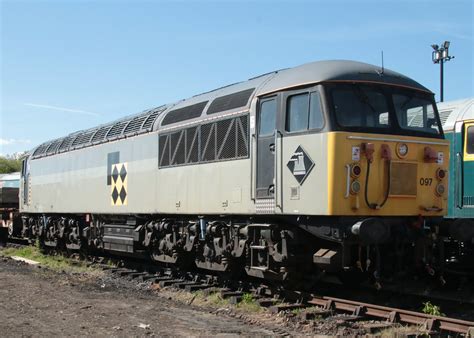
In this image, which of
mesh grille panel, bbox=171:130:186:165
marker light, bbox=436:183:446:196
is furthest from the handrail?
mesh grille panel, bbox=171:130:186:165

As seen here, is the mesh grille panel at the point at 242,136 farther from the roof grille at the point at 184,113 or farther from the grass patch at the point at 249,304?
the grass patch at the point at 249,304

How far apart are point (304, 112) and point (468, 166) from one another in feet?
15.2

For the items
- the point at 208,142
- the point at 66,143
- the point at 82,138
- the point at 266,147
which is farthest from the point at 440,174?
the point at 66,143

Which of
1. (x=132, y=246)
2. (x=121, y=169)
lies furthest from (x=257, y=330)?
(x=121, y=169)

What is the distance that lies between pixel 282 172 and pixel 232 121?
1772mm

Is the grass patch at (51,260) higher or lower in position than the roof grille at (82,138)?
lower

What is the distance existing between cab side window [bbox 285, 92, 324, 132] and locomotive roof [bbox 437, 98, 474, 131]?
4.50 m

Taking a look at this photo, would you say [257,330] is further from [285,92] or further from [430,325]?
[285,92]

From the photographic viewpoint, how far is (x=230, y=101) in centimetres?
1090

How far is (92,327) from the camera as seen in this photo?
7.83m

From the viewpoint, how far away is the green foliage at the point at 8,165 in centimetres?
Answer: 7442

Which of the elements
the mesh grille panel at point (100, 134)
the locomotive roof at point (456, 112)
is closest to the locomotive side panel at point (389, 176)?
the locomotive roof at point (456, 112)

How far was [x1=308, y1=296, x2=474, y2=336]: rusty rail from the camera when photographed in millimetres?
7652

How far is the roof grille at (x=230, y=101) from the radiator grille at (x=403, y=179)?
115 inches
